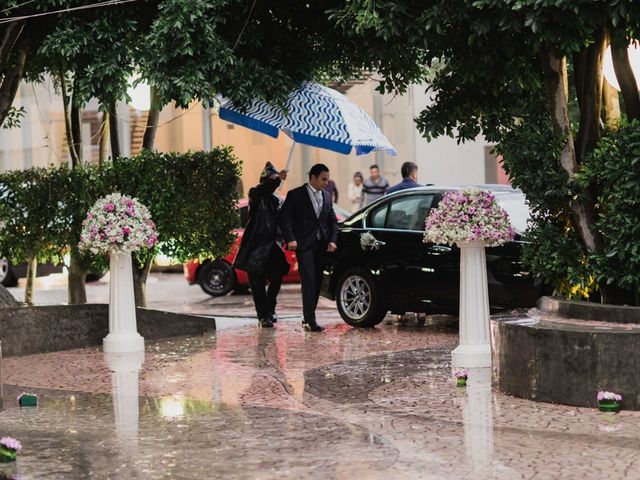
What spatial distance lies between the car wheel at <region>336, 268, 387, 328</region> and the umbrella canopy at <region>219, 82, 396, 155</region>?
143 centimetres

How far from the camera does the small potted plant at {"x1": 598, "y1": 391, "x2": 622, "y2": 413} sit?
9305 mm

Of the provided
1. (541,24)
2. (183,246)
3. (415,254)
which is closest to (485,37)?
(541,24)

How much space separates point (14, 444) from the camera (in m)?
7.95

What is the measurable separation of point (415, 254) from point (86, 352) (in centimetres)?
367

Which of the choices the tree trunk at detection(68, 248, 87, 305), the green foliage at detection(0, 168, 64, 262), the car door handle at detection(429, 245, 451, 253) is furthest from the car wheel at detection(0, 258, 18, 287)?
the car door handle at detection(429, 245, 451, 253)

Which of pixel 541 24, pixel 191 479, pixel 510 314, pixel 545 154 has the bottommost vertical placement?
pixel 191 479

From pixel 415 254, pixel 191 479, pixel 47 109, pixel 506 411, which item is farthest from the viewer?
pixel 47 109

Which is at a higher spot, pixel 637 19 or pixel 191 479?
pixel 637 19

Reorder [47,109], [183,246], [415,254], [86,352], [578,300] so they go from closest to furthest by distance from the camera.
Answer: [578,300] < [86,352] < [415,254] < [183,246] < [47,109]

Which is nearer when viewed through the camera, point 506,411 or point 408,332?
point 506,411

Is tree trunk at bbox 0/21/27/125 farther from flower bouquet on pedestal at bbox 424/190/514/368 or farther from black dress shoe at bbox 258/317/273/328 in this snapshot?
flower bouquet on pedestal at bbox 424/190/514/368

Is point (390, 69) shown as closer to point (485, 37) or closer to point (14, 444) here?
point (485, 37)

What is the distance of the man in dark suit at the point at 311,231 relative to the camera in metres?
15.3

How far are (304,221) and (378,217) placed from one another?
0.86 metres
